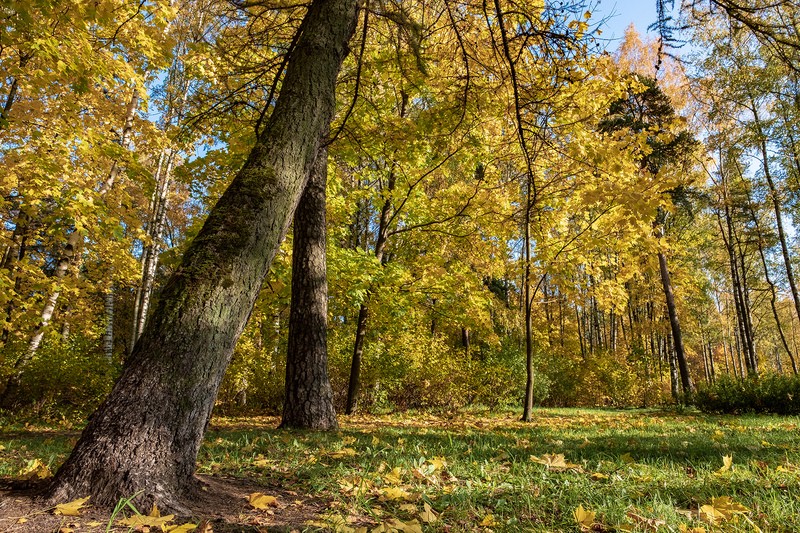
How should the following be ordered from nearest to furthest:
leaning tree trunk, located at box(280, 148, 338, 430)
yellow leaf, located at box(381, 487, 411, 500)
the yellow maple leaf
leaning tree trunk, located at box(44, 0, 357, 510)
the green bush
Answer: the yellow maple leaf < leaning tree trunk, located at box(44, 0, 357, 510) < yellow leaf, located at box(381, 487, 411, 500) < leaning tree trunk, located at box(280, 148, 338, 430) < the green bush

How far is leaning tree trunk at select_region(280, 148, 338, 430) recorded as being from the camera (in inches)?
196

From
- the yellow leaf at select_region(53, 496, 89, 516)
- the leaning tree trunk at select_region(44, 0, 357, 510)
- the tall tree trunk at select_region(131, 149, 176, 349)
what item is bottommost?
the yellow leaf at select_region(53, 496, 89, 516)

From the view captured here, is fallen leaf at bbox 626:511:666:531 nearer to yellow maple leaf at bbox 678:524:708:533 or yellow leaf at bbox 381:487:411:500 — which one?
yellow maple leaf at bbox 678:524:708:533

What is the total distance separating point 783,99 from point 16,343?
23.2m

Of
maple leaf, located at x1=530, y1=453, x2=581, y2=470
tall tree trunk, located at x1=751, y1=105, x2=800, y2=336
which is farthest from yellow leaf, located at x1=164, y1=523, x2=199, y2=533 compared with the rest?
tall tree trunk, located at x1=751, y1=105, x2=800, y2=336

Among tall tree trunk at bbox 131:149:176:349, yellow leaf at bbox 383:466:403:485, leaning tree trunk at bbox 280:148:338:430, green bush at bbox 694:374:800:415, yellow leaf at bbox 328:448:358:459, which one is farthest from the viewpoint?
tall tree trunk at bbox 131:149:176:349

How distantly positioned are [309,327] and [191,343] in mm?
3631

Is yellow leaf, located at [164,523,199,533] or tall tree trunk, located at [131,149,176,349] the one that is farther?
tall tree trunk, located at [131,149,176,349]

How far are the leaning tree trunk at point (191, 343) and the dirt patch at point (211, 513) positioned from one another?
0.07 m

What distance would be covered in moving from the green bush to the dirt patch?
36.0 feet

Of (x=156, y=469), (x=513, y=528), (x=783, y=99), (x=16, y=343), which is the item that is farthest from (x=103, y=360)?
(x=783, y=99)

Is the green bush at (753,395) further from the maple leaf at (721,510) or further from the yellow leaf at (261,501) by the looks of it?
the yellow leaf at (261,501)

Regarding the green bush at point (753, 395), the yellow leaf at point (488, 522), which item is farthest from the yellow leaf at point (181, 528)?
the green bush at point (753, 395)

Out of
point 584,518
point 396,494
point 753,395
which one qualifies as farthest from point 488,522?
point 753,395
